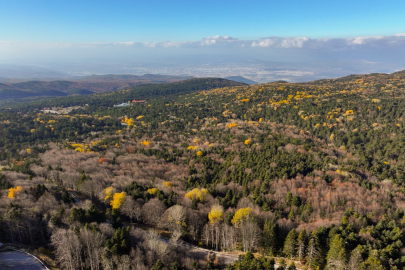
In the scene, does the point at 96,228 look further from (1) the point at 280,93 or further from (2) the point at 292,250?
(1) the point at 280,93

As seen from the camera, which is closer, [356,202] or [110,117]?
[356,202]

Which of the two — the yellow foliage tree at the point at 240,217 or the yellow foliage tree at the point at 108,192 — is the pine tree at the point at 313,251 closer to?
the yellow foliage tree at the point at 240,217

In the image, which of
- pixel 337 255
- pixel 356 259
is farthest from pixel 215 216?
pixel 356 259

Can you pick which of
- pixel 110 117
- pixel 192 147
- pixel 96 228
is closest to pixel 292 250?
pixel 96 228

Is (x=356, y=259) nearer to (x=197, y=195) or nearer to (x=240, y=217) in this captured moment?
(x=240, y=217)

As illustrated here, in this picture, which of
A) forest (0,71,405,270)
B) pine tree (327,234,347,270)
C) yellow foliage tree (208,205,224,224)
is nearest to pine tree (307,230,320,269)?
forest (0,71,405,270)
